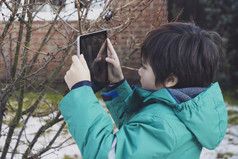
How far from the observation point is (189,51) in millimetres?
1207

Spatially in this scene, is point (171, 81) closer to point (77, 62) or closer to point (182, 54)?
point (182, 54)

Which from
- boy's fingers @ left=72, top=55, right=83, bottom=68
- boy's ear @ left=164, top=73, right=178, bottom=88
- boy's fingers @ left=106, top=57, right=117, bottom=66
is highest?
boy's fingers @ left=72, top=55, right=83, bottom=68

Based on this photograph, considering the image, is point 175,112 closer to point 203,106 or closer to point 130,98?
point 203,106

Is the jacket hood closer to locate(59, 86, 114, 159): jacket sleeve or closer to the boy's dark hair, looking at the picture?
the boy's dark hair

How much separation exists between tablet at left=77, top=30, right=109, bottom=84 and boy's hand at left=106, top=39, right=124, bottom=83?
0.08 feet

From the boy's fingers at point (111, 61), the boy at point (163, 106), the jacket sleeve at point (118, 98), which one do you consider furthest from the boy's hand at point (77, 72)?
the jacket sleeve at point (118, 98)

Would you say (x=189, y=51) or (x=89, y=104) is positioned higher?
(x=189, y=51)

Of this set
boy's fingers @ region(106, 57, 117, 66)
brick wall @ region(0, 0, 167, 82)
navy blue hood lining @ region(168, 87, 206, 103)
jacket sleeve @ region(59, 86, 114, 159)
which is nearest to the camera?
jacket sleeve @ region(59, 86, 114, 159)

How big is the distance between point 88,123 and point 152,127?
0.22 metres

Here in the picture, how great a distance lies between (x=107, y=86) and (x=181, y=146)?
498mm

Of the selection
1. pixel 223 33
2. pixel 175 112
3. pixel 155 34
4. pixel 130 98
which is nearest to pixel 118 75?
pixel 130 98

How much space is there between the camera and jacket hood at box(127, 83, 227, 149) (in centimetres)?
114

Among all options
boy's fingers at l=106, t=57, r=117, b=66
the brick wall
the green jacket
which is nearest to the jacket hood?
the green jacket

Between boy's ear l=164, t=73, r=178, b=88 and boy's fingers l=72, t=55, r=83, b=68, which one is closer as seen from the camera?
boy's fingers l=72, t=55, r=83, b=68
